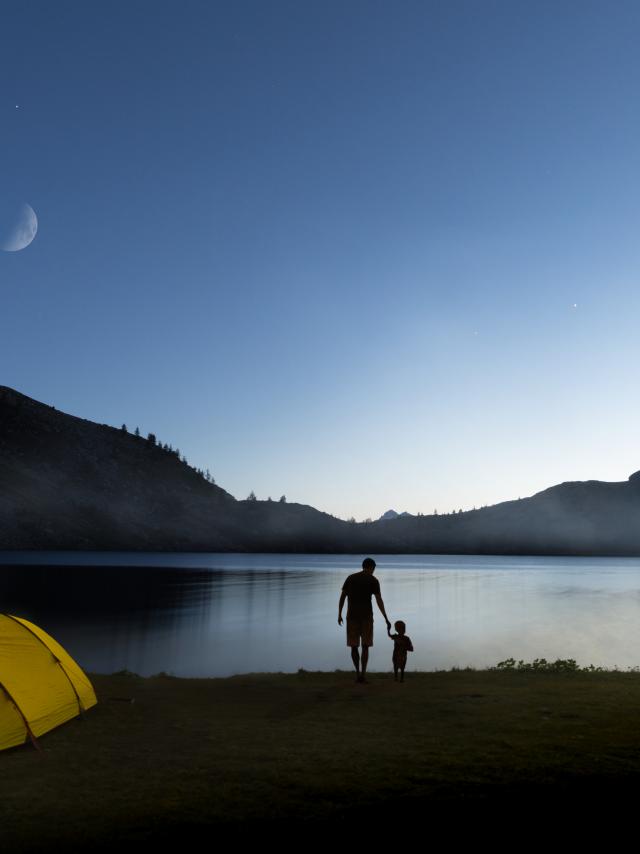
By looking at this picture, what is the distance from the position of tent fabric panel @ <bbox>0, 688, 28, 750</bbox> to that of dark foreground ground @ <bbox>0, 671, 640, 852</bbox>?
0.63 ft

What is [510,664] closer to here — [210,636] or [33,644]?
[33,644]

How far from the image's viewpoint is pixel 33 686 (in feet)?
43.3

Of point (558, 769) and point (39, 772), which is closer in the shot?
point (558, 769)

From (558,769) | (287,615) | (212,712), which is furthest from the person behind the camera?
(287,615)

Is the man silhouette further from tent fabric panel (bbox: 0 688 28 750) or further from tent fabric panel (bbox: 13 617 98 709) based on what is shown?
tent fabric panel (bbox: 0 688 28 750)

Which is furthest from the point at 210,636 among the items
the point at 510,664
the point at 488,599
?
the point at 488,599

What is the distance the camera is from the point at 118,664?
36.7m

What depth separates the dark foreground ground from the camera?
26.3 ft

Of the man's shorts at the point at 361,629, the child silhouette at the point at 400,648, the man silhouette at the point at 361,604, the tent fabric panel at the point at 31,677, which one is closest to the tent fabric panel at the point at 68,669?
the tent fabric panel at the point at 31,677

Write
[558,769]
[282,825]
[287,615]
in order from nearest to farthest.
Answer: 1. [282,825]
2. [558,769]
3. [287,615]

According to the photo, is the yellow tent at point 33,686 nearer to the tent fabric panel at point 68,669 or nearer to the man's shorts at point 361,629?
the tent fabric panel at point 68,669

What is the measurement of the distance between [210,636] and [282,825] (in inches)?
1813

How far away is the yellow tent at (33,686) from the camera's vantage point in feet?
39.6

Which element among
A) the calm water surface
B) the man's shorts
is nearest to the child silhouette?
the man's shorts
